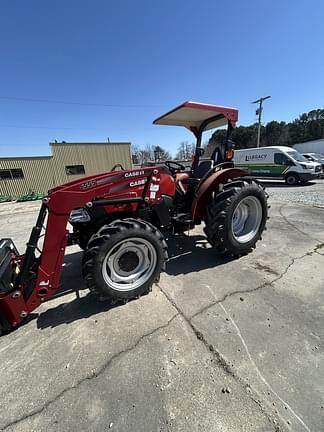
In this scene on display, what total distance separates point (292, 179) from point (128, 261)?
13163 mm

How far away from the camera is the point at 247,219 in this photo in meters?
3.97

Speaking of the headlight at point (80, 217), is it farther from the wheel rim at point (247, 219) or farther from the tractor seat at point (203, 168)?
the wheel rim at point (247, 219)

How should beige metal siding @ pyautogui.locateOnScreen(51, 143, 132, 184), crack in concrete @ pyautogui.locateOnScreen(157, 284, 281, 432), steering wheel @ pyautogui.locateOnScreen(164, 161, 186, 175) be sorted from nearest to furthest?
crack in concrete @ pyautogui.locateOnScreen(157, 284, 281, 432) < steering wheel @ pyautogui.locateOnScreen(164, 161, 186, 175) < beige metal siding @ pyautogui.locateOnScreen(51, 143, 132, 184)

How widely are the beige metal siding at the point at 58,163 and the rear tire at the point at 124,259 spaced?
15.2 metres

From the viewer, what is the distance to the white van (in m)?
12.2

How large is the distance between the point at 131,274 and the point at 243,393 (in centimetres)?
159

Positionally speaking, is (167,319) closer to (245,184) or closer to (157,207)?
(157,207)

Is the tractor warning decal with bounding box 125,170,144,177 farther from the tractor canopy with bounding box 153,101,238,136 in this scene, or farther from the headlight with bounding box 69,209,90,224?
the tractor canopy with bounding box 153,101,238,136

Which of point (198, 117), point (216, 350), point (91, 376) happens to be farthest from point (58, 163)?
point (216, 350)

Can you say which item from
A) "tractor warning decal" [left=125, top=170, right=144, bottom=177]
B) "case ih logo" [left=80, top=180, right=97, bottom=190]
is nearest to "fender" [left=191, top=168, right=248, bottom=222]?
"tractor warning decal" [left=125, top=170, right=144, bottom=177]

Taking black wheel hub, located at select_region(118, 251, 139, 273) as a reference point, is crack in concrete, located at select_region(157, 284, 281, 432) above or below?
below

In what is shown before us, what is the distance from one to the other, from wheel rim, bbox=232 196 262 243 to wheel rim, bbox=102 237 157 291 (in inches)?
70.9

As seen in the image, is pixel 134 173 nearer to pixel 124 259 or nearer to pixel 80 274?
pixel 124 259

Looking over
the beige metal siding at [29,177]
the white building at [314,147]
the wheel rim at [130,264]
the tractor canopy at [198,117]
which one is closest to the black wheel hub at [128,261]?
the wheel rim at [130,264]
